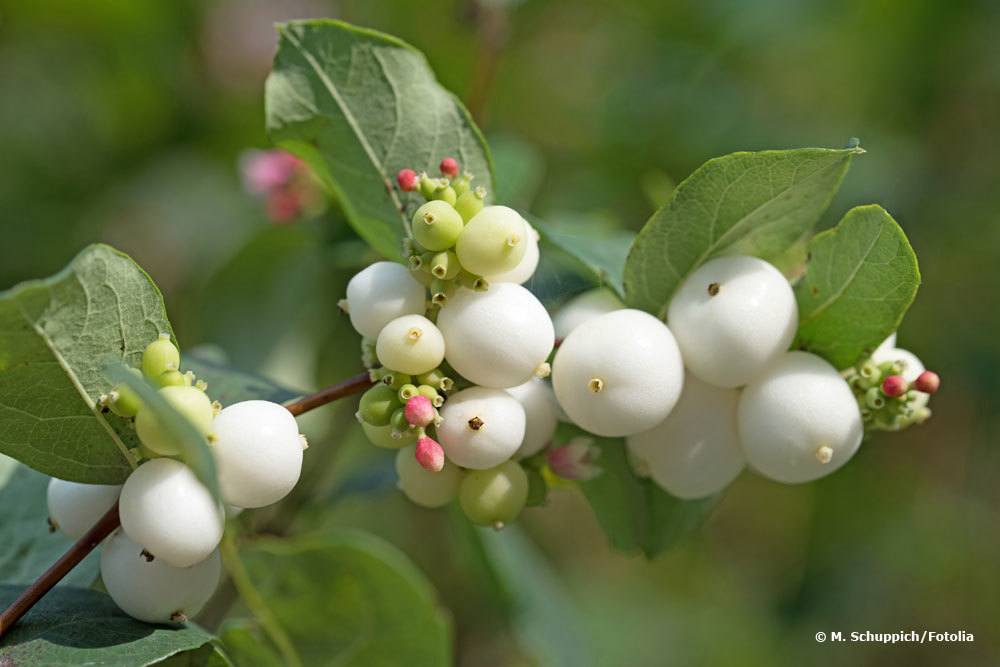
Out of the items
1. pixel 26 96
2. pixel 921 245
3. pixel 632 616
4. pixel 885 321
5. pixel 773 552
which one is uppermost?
pixel 885 321

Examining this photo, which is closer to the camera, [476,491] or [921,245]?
[476,491]

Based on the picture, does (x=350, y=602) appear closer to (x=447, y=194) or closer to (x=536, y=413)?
(x=536, y=413)

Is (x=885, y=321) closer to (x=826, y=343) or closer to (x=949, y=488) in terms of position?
(x=826, y=343)

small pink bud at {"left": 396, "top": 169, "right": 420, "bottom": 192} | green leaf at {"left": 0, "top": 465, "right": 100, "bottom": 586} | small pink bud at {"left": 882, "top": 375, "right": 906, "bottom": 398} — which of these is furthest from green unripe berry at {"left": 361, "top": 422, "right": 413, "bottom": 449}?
small pink bud at {"left": 882, "top": 375, "right": 906, "bottom": 398}

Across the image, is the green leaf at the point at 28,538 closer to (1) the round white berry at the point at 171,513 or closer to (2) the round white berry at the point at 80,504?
(2) the round white berry at the point at 80,504

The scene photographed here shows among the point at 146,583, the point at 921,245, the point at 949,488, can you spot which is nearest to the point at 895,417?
the point at 146,583

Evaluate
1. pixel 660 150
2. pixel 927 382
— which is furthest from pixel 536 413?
pixel 660 150

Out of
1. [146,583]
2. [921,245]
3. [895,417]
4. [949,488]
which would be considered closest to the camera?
[146,583]
